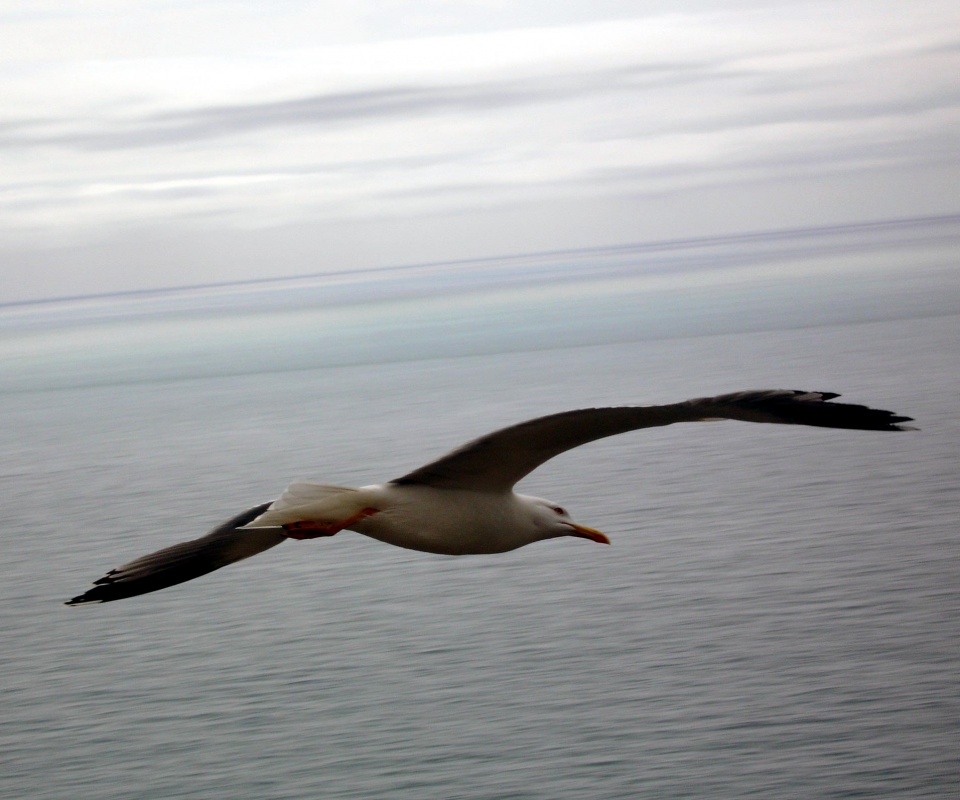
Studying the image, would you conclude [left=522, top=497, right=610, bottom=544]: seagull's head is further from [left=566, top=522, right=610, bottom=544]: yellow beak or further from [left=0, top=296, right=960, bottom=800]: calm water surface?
[left=0, top=296, right=960, bottom=800]: calm water surface

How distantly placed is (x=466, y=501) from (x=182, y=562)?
2044 mm

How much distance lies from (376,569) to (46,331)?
15448 centimetres

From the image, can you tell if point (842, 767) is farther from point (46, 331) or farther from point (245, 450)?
point (46, 331)

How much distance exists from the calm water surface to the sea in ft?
0.28

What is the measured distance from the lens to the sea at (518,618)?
73.0 feet

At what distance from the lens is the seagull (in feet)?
25.6

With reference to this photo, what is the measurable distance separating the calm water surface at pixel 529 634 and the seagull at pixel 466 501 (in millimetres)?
11127

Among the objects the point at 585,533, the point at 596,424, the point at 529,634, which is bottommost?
the point at 529,634

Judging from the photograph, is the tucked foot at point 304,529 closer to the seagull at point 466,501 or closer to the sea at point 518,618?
the seagull at point 466,501

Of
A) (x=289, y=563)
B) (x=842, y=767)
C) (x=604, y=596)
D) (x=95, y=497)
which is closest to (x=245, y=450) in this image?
(x=95, y=497)

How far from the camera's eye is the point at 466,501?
8.96 metres

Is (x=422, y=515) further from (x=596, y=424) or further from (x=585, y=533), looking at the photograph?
(x=585, y=533)

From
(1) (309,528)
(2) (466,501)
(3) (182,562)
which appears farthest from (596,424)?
(3) (182,562)

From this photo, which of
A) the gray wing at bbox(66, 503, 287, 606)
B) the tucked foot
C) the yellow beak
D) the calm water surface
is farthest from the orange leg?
the calm water surface
